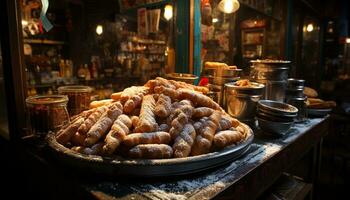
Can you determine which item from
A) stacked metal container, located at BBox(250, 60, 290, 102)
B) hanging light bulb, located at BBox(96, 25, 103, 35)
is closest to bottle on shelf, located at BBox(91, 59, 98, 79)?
hanging light bulb, located at BBox(96, 25, 103, 35)

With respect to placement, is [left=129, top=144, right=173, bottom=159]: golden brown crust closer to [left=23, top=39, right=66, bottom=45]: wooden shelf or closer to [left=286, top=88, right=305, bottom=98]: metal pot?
[left=286, top=88, right=305, bottom=98]: metal pot

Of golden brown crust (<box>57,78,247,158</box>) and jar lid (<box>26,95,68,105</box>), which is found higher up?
jar lid (<box>26,95,68,105</box>)

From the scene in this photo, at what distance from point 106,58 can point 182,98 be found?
4.38 metres

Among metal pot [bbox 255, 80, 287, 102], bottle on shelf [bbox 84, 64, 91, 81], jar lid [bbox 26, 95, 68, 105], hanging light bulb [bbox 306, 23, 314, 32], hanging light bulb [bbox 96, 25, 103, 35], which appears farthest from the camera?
hanging light bulb [bbox 306, 23, 314, 32]

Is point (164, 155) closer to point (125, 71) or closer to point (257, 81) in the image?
point (257, 81)

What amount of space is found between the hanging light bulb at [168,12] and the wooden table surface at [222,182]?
212cm

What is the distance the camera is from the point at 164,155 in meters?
1.29

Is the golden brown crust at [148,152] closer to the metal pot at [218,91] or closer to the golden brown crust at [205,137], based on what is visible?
the golden brown crust at [205,137]

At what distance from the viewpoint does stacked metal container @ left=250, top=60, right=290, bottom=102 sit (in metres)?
2.49

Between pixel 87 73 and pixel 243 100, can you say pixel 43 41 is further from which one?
pixel 243 100

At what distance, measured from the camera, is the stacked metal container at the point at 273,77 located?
249cm

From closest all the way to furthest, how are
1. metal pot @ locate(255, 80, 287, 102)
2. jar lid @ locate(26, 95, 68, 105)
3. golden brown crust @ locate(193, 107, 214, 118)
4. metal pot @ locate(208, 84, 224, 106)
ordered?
golden brown crust @ locate(193, 107, 214, 118) → jar lid @ locate(26, 95, 68, 105) → metal pot @ locate(208, 84, 224, 106) → metal pot @ locate(255, 80, 287, 102)

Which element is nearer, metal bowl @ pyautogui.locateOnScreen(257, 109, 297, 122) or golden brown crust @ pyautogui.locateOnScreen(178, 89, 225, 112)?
golden brown crust @ pyautogui.locateOnScreen(178, 89, 225, 112)

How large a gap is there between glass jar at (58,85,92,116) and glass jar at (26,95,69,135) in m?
0.22
